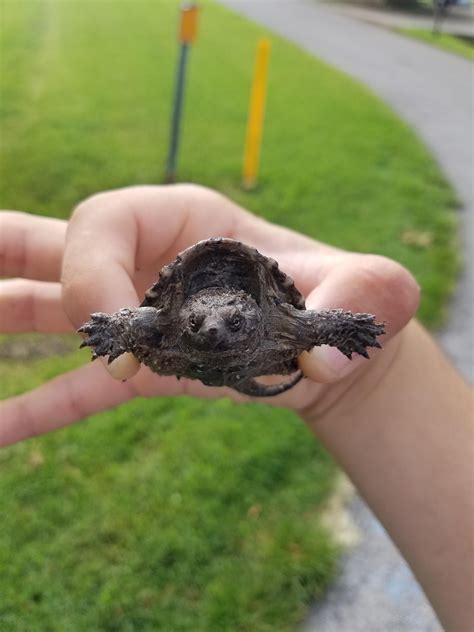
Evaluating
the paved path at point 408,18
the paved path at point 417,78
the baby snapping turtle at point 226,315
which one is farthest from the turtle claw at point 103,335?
the paved path at point 408,18

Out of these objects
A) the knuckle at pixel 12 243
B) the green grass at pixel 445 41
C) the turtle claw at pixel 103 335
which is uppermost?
the green grass at pixel 445 41

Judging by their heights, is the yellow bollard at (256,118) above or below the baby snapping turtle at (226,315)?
below

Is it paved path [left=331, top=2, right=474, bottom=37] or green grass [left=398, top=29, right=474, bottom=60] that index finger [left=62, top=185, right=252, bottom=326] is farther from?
green grass [left=398, top=29, right=474, bottom=60]

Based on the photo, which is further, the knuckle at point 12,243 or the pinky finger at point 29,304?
the pinky finger at point 29,304

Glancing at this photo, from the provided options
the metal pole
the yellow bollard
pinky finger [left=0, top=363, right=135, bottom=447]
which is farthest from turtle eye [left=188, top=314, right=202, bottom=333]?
the metal pole

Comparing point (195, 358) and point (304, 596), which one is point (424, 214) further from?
point (195, 358)

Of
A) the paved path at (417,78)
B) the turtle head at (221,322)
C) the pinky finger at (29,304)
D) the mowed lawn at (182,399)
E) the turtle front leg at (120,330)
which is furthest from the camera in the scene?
the paved path at (417,78)

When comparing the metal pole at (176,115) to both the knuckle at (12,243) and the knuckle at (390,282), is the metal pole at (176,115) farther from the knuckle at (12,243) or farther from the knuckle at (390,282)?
the knuckle at (390,282)
